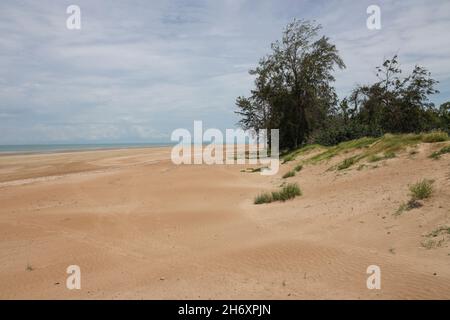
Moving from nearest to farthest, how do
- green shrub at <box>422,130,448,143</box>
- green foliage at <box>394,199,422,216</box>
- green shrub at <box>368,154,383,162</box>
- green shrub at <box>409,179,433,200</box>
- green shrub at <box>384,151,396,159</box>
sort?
green foliage at <box>394,199,422,216</box>
green shrub at <box>409,179,433,200</box>
green shrub at <box>422,130,448,143</box>
green shrub at <box>384,151,396,159</box>
green shrub at <box>368,154,383,162</box>

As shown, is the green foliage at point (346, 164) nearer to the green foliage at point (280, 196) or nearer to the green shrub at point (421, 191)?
the green foliage at point (280, 196)

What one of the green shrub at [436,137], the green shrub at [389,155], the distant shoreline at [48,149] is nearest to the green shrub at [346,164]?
the green shrub at [389,155]

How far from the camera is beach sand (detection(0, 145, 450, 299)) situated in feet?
19.2

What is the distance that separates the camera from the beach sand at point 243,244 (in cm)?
587

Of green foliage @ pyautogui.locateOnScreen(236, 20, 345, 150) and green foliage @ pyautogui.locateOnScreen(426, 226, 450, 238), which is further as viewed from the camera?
green foliage @ pyautogui.locateOnScreen(236, 20, 345, 150)

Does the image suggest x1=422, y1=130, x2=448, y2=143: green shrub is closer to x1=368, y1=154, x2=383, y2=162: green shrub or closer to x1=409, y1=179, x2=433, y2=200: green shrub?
x1=368, y1=154, x2=383, y2=162: green shrub

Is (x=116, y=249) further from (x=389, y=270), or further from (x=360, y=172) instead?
(x=360, y=172)

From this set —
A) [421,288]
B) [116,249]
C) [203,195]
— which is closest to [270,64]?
[203,195]

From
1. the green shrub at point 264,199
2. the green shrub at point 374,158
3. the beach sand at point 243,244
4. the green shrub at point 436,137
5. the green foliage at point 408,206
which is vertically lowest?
the beach sand at point 243,244

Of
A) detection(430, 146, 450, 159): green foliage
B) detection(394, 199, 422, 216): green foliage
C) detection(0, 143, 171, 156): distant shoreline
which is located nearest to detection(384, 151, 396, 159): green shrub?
detection(430, 146, 450, 159): green foliage

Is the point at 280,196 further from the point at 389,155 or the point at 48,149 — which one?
the point at 48,149

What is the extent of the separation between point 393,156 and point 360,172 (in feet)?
4.52

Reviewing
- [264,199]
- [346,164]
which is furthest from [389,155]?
[264,199]

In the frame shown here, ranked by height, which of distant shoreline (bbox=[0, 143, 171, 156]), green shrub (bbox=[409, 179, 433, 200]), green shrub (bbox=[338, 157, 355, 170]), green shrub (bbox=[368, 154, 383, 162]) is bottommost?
green shrub (bbox=[409, 179, 433, 200])
